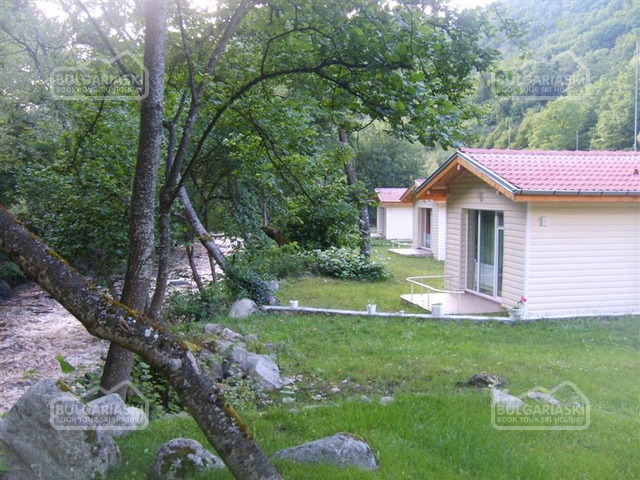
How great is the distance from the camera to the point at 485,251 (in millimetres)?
12922

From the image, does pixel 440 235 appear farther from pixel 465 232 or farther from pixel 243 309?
pixel 243 309

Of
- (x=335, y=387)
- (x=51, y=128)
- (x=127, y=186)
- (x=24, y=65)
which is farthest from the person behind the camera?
(x=24, y=65)

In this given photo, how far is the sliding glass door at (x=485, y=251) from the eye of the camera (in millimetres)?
12297

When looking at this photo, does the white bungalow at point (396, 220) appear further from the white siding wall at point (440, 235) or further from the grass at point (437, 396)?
the grass at point (437, 396)

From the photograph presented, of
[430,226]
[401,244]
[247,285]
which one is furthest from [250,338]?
[401,244]

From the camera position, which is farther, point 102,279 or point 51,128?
point 51,128

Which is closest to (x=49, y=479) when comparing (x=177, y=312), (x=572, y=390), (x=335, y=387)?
(x=335, y=387)

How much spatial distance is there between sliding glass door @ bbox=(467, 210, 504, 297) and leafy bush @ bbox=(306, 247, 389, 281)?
484 centimetres

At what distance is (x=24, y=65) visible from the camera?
18250 mm

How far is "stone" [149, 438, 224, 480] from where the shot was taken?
3.53m

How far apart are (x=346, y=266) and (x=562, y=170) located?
26.7 ft

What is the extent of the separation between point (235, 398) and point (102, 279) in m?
→ 5.52

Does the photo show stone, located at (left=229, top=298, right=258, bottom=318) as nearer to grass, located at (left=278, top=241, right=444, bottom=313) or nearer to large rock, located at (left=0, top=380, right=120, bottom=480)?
grass, located at (left=278, top=241, right=444, bottom=313)

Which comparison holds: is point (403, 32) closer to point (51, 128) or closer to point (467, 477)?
point (467, 477)
